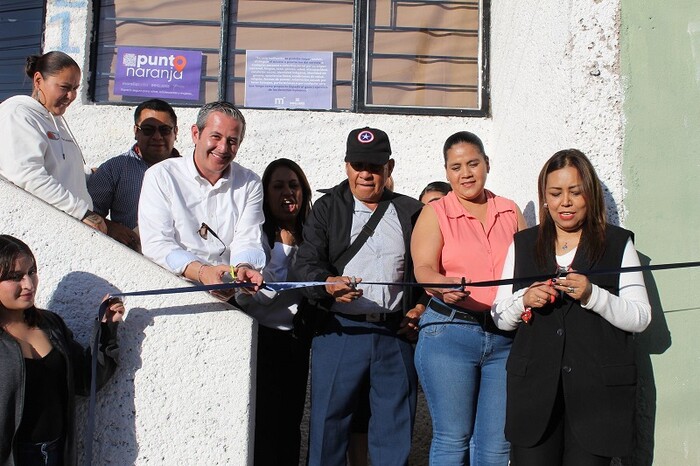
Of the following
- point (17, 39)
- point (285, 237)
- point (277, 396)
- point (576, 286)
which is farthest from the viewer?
point (17, 39)

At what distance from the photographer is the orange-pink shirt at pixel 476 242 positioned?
3727mm

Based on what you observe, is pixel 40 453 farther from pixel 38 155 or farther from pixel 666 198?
pixel 666 198

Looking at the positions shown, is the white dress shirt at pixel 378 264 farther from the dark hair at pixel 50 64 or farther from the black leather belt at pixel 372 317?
the dark hair at pixel 50 64

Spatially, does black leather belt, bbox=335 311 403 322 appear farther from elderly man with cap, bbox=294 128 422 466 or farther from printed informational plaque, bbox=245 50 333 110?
printed informational plaque, bbox=245 50 333 110

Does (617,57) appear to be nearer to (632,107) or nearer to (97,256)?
(632,107)

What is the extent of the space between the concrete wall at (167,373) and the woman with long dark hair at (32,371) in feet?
0.57

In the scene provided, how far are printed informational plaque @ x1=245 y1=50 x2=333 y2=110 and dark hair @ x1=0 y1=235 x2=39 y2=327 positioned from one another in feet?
11.1

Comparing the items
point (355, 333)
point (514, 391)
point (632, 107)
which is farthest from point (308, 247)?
point (632, 107)

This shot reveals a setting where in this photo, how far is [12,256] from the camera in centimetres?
337

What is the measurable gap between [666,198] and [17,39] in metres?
5.53

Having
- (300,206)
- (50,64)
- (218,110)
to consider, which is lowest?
(300,206)

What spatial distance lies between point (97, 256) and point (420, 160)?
3228 mm

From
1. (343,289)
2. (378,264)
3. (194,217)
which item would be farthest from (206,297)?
(378,264)

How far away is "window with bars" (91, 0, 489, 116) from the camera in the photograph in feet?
21.9
